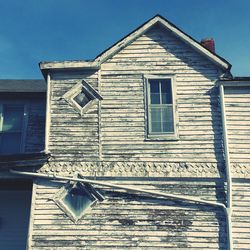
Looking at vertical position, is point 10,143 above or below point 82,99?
below

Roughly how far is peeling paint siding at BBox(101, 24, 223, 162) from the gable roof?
184 millimetres

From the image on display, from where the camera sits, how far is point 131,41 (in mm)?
11977

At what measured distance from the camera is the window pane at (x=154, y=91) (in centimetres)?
1148

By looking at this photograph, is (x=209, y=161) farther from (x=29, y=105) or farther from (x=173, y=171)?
(x=29, y=105)

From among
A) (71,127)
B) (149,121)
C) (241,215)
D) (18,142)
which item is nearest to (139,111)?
(149,121)

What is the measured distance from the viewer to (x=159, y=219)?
10.1 metres

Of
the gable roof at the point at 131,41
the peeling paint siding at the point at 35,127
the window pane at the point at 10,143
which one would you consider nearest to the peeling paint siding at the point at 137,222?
the peeling paint siding at the point at 35,127

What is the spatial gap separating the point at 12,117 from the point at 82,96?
2.98 meters

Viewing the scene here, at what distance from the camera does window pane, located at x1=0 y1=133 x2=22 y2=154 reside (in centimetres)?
1230

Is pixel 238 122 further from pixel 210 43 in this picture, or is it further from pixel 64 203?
pixel 64 203

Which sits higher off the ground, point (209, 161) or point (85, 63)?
point (85, 63)

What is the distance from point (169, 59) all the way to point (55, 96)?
3.89 metres

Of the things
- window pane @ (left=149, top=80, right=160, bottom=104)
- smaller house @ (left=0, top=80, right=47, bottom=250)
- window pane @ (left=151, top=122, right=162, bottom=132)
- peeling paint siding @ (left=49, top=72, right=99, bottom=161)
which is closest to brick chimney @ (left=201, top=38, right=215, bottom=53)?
window pane @ (left=149, top=80, right=160, bottom=104)

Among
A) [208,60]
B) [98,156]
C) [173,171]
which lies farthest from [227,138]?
[98,156]
